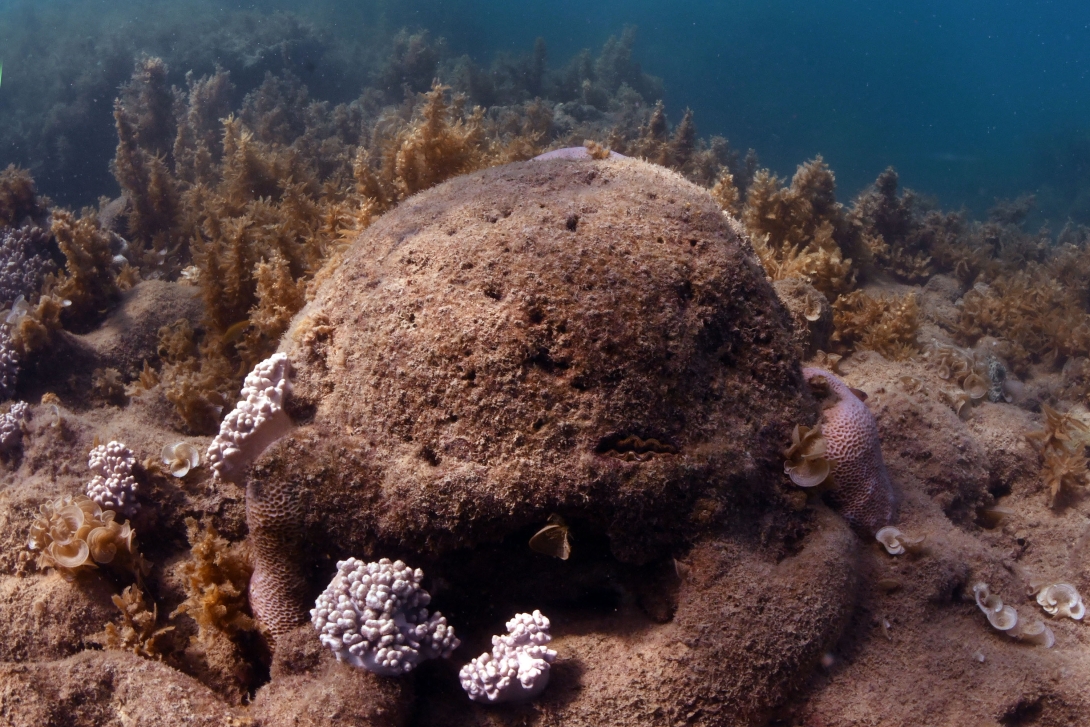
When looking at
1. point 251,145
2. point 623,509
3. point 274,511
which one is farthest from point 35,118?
point 623,509

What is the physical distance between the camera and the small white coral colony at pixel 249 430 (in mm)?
3029

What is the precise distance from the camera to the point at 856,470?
3164mm

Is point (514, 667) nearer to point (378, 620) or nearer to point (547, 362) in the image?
point (378, 620)

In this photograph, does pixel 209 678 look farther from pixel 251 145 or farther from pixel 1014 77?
pixel 1014 77

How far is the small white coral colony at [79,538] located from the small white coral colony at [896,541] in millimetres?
4456

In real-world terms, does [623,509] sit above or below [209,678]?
above

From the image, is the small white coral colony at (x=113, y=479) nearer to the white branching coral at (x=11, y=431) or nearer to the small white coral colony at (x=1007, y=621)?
the white branching coral at (x=11, y=431)

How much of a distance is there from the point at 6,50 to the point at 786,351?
34.4 meters

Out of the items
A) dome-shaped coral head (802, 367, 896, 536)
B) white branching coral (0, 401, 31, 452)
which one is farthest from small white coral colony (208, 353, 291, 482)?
dome-shaped coral head (802, 367, 896, 536)

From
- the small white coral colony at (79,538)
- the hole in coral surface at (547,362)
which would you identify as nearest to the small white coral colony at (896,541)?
the hole in coral surface at (547,362)

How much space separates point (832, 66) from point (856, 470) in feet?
236

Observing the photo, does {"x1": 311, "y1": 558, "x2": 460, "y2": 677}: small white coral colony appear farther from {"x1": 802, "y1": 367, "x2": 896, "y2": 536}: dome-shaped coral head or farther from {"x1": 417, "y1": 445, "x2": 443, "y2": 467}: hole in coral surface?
{"x1": 802, "y1": 367, "x2": 896, "y2": 536}: dome-shaped coral head

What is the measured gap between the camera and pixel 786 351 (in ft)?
10.3

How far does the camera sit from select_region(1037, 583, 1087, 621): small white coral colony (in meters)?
3.48
